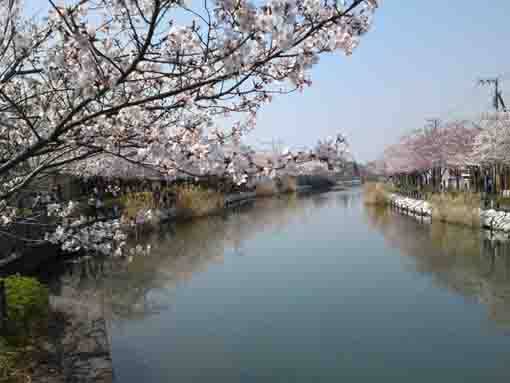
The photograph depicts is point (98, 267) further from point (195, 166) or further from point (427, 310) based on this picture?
point (195, 166)

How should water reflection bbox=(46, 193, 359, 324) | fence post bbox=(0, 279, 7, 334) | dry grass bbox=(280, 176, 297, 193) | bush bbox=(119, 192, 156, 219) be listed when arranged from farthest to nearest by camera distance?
dry grass bbox=(280, 176, 297, 193)
bush bbox=(119, 192, 156, 219)
water reflection bbox=(46, 193, 359, 324)
fence post bbox=(0, 279, 7, 334)

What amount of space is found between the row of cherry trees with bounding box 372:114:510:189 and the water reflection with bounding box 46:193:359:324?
28.7 ft

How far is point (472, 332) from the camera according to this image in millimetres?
5387

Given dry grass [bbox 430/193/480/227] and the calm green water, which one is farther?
Result: dry grass [bbox 430/193/480/227]

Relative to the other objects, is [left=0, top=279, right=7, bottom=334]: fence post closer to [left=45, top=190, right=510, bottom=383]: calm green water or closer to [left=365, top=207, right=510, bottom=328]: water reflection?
[left=45, top=190, right=510, bottom=383]: calm green water

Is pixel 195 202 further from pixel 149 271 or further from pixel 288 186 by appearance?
pixel 288 186

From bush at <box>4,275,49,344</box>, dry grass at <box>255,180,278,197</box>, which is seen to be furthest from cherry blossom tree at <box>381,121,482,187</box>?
bush at <box>4,275,49,344</box>

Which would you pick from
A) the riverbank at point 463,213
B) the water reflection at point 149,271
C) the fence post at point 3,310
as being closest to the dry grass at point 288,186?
the riverbank at point 463,213

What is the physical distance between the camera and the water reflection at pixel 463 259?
677cm

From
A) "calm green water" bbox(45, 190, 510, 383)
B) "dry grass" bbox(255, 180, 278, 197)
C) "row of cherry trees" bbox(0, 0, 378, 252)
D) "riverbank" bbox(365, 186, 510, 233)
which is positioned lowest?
"calm green water" bbox(45, 190, 510, 383)

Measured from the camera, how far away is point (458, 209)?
46.8 ft

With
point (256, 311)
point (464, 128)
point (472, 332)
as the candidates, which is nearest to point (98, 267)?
point (256, 311)

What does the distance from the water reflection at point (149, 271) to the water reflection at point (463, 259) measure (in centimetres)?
408

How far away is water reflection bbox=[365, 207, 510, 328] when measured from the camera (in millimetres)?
6770
